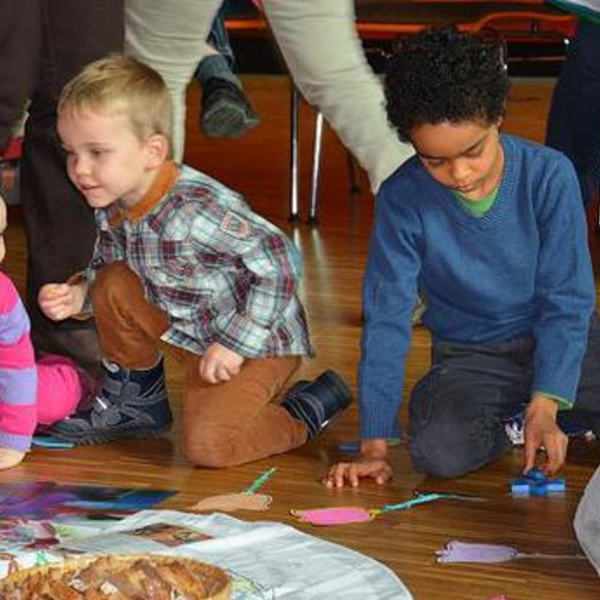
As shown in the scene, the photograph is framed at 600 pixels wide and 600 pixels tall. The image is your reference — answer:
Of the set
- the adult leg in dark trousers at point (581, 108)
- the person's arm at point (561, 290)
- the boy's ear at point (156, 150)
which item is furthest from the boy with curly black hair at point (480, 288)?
the adult leg in dark trousers at point (581, 108)

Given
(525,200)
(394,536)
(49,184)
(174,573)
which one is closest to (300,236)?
(49,184)

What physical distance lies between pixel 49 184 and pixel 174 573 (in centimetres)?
115

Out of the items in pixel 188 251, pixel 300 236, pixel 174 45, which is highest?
pixel 174 45

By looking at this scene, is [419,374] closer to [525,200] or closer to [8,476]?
[525,200]

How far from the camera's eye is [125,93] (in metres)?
2.54

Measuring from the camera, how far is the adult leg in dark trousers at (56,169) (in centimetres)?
270

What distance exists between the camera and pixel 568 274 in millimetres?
2471

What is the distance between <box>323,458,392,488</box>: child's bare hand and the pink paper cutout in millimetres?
118

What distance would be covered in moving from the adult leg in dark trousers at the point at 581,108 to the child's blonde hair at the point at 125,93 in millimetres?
907

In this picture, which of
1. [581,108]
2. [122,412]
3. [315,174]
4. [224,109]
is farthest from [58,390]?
[315,174]

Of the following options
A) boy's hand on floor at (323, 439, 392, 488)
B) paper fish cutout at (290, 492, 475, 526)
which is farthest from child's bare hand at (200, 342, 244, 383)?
paper fish cutout at (290, 492, 475, 526)

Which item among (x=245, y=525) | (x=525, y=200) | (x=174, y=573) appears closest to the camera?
(x=174, y=573)

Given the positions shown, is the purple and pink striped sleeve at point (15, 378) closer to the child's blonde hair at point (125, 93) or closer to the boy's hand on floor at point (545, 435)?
the child's blonde hair at point (125, 93)

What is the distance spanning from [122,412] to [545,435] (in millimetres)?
680
